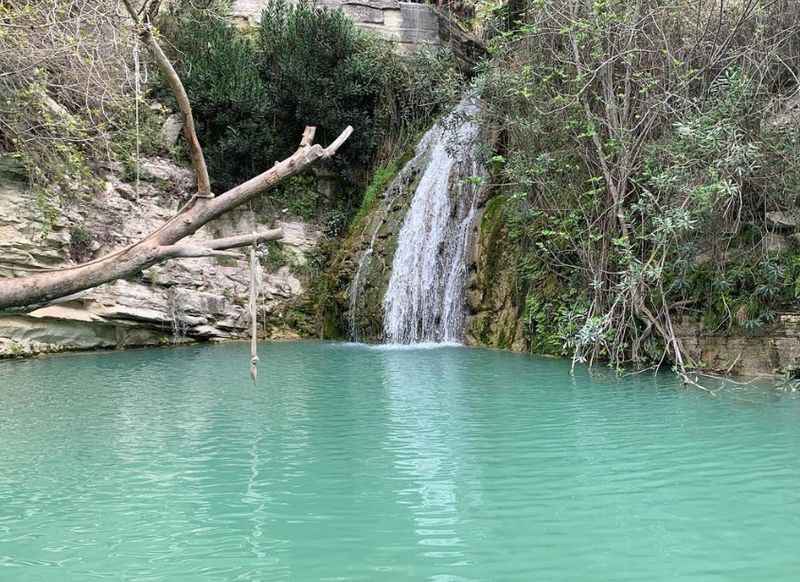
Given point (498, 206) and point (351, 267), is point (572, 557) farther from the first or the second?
point (351, 267)

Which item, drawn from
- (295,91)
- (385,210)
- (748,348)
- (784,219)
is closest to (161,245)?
(748,348)

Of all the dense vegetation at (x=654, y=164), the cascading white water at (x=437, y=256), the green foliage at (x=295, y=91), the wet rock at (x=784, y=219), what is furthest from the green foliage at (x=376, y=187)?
the wet rock at (x=784, y=219)

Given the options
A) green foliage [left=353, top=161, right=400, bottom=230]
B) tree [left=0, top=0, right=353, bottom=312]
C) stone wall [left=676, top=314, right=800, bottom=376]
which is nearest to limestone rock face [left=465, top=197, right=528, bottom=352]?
stone wall [left=676, top=314, right=800, bottom=376]

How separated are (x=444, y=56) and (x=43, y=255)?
30.7 ft

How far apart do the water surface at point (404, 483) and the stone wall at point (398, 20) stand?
45.1 feet

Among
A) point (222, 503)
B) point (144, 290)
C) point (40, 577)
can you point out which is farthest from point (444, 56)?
point (40, 577)

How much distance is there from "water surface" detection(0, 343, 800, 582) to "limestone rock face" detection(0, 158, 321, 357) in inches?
193

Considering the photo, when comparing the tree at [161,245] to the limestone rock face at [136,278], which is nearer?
the tree at [161,245]

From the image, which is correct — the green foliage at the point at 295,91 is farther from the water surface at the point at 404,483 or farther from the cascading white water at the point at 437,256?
the water surface at the point at 404,483

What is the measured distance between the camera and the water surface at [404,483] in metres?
3.58

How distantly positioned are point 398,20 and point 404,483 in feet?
57.8

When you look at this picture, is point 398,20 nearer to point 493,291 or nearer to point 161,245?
point 493,291

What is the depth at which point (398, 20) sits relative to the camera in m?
20.3

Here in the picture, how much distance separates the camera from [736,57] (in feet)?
31.1
